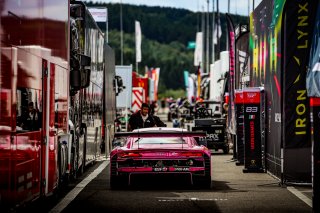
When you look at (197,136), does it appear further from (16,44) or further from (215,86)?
(215,86)

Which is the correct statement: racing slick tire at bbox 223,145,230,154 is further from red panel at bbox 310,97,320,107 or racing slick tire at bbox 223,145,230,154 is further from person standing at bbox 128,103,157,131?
red panel at bbox 310,97,320,107

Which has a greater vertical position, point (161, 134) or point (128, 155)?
point (161, 134)

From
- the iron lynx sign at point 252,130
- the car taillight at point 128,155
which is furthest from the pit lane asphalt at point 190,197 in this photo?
the iron lynx sign at point 252,130

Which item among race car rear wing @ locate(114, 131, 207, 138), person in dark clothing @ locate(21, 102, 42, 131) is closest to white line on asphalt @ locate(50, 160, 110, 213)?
race car rear wing @ locate(114, 131, 207, 138)

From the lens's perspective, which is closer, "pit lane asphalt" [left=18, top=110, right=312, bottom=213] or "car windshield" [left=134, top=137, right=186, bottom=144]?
"pit lane asphalt" [left=18, top=110, right=312, bottom=213]

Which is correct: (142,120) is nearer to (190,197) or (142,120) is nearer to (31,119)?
(190,197)

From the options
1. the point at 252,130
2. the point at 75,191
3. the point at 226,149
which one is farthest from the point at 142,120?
the point at 226,149

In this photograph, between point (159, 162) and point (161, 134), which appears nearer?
point (159, 162)

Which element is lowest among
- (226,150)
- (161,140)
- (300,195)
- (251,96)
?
(300,195)

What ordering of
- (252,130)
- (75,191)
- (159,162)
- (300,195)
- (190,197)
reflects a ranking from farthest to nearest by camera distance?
1. (252,130)
2. (159,162)
3. (75,191)
4. (300,195)
5. (190,197)

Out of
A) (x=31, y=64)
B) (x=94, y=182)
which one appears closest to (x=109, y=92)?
(x=94, y=182)

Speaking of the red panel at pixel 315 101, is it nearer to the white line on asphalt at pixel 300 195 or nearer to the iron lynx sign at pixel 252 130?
the white line on asphalt at pixel 300 195

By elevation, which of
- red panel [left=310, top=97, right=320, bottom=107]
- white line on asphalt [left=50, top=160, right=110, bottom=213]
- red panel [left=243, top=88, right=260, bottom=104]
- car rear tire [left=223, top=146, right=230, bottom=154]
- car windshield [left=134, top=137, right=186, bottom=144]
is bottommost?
white line on asphalt [left=50, top=160, right=110, bottom=213]

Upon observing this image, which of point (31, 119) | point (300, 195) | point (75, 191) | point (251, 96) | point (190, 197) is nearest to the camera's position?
point (31, 119)
